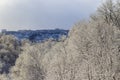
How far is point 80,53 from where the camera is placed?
1625 inches

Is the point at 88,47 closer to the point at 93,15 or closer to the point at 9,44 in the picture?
the point at 93,15

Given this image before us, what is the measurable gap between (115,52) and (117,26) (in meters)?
11.9

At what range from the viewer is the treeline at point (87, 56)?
3319 centimetres

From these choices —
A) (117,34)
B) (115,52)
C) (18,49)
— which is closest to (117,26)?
(117,34)

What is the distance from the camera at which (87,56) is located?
36719mm

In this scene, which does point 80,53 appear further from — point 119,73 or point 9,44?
point 9,44

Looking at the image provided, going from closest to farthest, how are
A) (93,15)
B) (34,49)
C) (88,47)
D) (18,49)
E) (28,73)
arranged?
(88,47)
(93,15)
(28,73)
(34,49)
(18,49)

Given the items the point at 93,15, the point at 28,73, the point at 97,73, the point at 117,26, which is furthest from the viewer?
the point at 28,73

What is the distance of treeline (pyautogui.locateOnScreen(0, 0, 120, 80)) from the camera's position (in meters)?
33.2

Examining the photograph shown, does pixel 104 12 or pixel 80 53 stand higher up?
pixel 104 12

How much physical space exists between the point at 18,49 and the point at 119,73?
55.3 meters

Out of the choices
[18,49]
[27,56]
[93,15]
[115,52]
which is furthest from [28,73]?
[18,49]

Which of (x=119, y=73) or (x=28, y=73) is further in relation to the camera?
(x=28, y=73)

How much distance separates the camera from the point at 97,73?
32625mm
